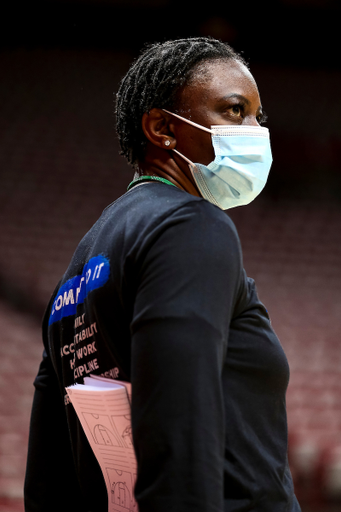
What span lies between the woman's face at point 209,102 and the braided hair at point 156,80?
0.06 ft

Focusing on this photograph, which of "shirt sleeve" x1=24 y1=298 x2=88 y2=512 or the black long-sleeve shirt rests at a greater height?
the black long-sleeve shirt

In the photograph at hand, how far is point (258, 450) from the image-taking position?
2.25 feet

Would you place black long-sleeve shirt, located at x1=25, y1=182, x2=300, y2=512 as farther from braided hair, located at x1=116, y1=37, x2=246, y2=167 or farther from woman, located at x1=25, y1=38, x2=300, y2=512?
braided hair, located at x1=116, y1=37, x2=246, y2=167

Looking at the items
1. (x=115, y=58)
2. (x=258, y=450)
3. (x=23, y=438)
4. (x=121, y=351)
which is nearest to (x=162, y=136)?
(x=121, y=351)

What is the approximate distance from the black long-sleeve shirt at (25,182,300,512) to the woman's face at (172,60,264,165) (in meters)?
0.14

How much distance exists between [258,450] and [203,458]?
0.15 m

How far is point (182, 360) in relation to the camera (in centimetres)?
59

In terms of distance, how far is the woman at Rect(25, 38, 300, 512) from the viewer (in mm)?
586

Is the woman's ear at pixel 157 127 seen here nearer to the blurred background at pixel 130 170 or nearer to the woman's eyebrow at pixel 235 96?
the woman's eyebrow at pixel 235 96

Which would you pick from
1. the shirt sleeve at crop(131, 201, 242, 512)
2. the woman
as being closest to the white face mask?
the woman

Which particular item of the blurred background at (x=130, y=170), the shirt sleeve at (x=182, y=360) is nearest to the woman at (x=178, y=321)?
the shirt sleeve at (x=182, y=360)

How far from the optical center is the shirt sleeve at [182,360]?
56 centimetres

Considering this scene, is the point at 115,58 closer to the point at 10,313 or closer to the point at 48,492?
the point at 10,313

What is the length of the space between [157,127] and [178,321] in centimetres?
44
